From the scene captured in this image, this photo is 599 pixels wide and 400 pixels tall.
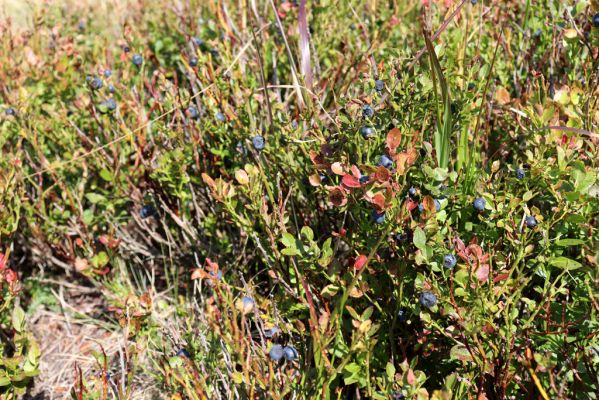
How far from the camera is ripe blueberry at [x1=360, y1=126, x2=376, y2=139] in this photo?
1.44 m

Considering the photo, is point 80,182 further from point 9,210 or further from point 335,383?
point 335,383

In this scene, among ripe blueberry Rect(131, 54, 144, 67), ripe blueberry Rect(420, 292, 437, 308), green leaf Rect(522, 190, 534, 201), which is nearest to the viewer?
ripe blueberry Rect(420, 292, 437, 308)

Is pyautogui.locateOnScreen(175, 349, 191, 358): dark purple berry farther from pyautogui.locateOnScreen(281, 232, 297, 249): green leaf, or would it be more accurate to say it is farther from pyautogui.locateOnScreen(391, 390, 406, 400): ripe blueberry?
pyautogui.locateOnScreen(391, 390, 406, 400): ripe blueberry

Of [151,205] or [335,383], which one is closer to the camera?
[335,383]

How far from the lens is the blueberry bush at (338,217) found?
1.34 m

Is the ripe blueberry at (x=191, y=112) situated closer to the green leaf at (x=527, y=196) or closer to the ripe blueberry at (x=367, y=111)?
the ripe blueberry at (x=367, y=111)

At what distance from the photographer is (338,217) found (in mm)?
1824

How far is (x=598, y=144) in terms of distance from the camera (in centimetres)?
154

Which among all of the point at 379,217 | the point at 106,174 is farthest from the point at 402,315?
the point at 106,174

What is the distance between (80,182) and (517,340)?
155cm

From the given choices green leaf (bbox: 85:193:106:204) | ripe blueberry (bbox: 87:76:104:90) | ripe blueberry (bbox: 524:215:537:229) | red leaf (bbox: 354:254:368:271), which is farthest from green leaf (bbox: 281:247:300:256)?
ripe blueberry (bbox: 87:76:104:90)

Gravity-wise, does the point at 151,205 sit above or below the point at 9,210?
below

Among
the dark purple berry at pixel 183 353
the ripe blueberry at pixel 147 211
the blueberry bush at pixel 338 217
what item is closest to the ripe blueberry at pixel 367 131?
the blueberry bush at pixel 338 217

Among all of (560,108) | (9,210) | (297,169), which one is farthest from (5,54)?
(560,108)
